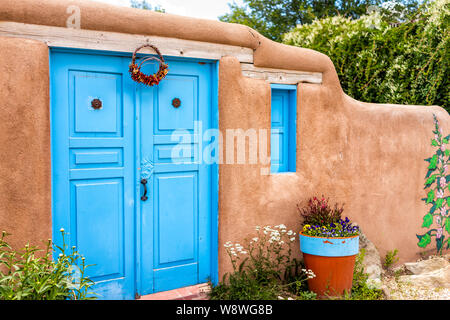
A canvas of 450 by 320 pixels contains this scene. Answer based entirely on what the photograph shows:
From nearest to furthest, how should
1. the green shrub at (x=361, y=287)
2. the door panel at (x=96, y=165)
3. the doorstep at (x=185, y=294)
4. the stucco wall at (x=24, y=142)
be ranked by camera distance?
the stucco wall at (x=24, y=142)
the door panel at (x=96, y=165)
the doorstep at (x=185, y=294)
the green shrub at (x=361, y=287)

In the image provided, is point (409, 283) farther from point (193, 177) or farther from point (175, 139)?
point (175, 139)

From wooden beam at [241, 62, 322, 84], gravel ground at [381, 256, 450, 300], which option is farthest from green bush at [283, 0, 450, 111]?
gravel ground at [381, 256, 450, 300]

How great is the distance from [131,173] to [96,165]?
0.33m

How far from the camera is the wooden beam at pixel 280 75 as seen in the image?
4.23 m

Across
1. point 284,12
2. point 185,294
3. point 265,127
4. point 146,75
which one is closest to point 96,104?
point 146,75

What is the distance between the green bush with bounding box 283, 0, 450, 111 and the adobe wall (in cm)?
67

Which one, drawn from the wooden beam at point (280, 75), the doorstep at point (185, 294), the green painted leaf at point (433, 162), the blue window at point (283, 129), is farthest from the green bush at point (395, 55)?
the doorstep at point (185, 294)

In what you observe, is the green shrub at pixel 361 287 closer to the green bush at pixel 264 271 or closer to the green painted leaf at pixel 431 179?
the green bush at pixel 264 271

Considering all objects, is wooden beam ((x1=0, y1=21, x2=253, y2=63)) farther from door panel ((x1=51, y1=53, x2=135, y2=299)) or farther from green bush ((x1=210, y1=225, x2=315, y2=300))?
green bush ((x1=210, y1=225, x2=315, y2=300))

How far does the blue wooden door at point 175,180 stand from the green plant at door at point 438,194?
138 inches

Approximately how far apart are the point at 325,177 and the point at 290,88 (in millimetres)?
1193

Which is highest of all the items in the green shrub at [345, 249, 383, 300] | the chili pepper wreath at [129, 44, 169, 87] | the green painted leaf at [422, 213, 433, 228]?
the chili pepper wreath at [129, 44, 169, 87]

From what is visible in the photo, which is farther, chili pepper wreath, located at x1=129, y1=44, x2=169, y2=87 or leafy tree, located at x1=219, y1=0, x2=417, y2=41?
leafy tree, located at x1=219, y1=0, x2=417, y2=41

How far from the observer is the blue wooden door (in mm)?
3779
